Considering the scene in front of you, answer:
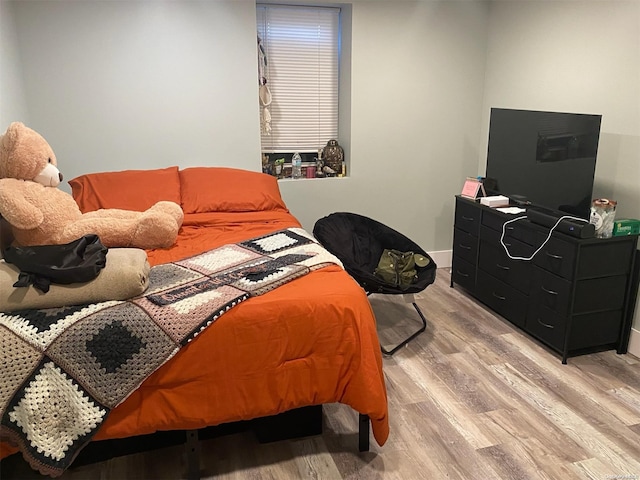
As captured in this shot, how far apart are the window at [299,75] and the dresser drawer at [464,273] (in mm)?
1456

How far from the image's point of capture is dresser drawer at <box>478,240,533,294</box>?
10.1ft

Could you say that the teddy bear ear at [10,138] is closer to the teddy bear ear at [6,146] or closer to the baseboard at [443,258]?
the teddy bear ear at [6,146]

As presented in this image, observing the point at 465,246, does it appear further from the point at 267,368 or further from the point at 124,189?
the point at 124,189

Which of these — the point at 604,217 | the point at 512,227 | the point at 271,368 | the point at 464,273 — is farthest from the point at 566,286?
the point at 271,368

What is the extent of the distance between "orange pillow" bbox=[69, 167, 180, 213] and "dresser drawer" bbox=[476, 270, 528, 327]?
2101mm

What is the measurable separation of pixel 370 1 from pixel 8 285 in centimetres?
313

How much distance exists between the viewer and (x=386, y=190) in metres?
4.20

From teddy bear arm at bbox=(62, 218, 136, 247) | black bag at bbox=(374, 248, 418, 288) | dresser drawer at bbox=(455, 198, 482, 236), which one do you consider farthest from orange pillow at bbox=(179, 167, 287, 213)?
dresser drawer at bbox=(455, 198, 482, 236)

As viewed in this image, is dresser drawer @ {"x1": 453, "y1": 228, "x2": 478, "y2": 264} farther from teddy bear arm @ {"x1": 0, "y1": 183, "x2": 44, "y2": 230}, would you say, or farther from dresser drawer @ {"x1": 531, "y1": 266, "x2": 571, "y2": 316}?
teddy bear arm @ {"x1": 0, "y1": 183, "x2": 44, "y2": 230}

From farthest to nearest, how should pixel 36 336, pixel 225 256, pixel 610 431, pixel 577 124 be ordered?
1. pixel 577 124
2. pixel 225 256
3. pixel 610 431
4. pixel 36 336

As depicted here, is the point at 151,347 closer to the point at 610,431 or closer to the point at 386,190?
the point at 610,431

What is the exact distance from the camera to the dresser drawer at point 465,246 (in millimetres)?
3580

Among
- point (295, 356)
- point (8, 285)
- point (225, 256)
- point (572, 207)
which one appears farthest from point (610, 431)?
point (8, 285)

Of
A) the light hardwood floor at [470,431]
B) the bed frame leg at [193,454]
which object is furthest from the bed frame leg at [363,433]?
the bed frame leg at [193,454]
